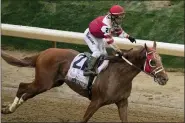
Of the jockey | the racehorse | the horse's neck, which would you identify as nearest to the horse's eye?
the racehorse

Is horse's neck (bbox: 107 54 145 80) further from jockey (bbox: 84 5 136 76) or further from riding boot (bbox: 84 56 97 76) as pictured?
riding boot (bbox: 84 56 97 76)

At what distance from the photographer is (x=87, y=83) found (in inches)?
251

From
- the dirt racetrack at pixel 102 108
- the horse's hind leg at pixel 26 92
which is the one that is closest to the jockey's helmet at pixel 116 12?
the horse's hind leg at pixel 26 92

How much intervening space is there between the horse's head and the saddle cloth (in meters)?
0.91

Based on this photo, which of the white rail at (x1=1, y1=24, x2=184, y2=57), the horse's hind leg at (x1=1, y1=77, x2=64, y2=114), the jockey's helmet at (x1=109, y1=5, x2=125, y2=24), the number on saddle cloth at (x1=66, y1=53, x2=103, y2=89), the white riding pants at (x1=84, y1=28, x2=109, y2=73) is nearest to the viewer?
the jockey's helmet at (x1=109, y1=5, x2=125, y2=24)

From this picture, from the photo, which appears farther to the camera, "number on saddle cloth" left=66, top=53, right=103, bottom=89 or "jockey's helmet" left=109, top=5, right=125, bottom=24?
"number on saddle cloth" left=66, top=53, right=103, bottom=89

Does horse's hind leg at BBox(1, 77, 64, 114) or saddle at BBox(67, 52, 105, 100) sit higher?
saddle at BBox(67, 52, 105, 100)

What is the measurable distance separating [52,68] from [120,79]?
1102 millimetres

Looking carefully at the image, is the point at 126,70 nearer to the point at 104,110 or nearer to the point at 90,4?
the point at 104,110

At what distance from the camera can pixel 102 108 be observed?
810 cm

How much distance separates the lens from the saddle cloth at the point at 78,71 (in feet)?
21.0

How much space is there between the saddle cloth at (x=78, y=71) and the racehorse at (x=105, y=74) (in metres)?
0.10

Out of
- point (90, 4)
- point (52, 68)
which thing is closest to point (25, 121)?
point (52, 68)

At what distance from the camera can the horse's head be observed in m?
5.79
